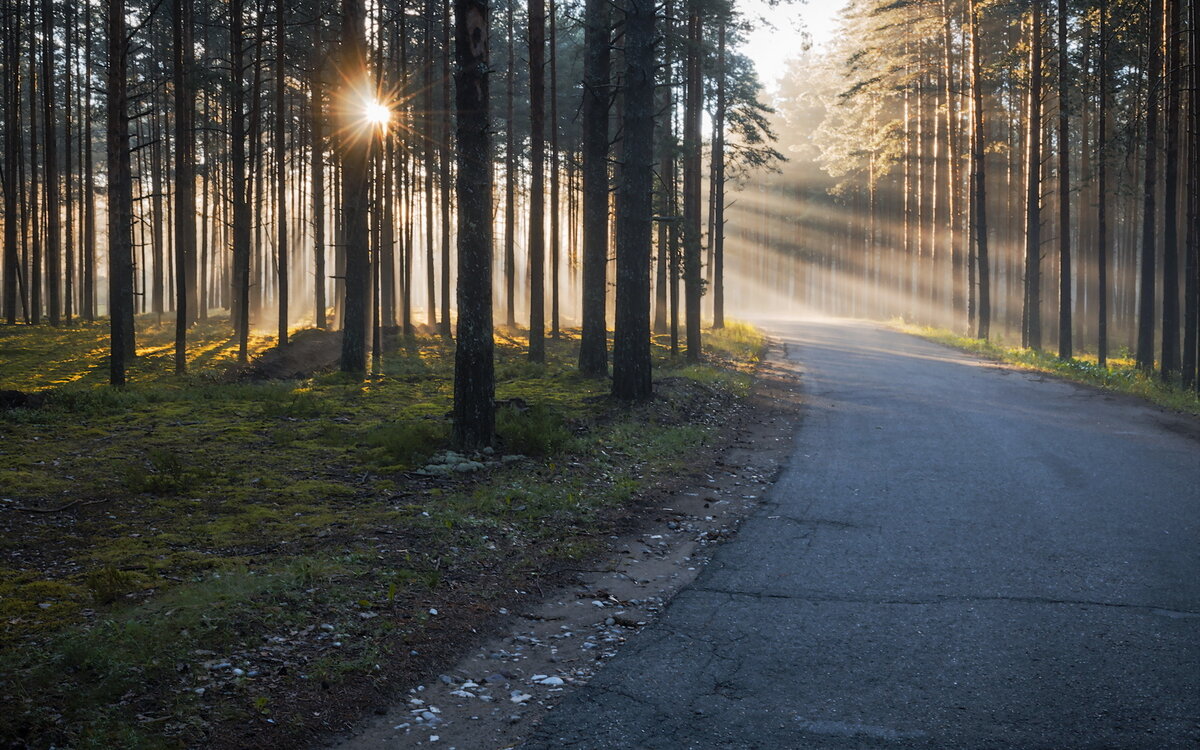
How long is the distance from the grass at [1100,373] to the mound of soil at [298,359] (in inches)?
756

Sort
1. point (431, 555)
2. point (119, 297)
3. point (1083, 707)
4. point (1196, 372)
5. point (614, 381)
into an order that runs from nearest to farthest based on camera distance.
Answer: point (1083, 707), point (431, 555), point (614, 381), point (119, 297), point (1196, 372)

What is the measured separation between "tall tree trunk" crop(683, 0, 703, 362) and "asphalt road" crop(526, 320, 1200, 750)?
32.1 ft

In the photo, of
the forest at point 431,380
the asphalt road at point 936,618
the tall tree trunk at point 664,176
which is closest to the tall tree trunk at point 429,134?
the forest at point 431,380

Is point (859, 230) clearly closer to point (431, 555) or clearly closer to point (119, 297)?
point (119, 297)

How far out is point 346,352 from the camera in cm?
1922

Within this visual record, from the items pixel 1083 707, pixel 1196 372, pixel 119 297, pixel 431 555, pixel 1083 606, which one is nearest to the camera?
pixel 1083 707

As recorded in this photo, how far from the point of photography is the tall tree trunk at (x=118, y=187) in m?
16.3

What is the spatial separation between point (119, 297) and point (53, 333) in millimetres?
15464

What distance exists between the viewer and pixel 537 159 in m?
19.8

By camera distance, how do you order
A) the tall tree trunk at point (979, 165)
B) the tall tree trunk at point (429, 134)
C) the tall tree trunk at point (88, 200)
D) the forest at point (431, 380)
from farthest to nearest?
1. the tall tree trunk at point (979, 165)
2. the tall tree trunk at point (88, 200)
3. the tall tree trunk at point (429, 134)
4. the forest at point (431, 380)

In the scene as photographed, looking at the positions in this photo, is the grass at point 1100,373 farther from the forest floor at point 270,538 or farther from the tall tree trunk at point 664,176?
the tall tree trunk at point 664,176

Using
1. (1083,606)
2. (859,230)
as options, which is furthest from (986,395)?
(859,230)

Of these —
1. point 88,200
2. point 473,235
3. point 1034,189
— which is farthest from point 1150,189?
point 88,200

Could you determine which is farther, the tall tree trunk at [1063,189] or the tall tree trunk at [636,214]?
the tall tree trunk at [1063,189]
